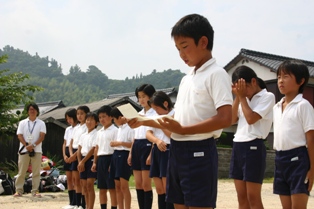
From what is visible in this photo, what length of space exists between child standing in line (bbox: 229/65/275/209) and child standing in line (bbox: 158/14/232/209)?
1.52m

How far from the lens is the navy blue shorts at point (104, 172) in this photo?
7152 mm

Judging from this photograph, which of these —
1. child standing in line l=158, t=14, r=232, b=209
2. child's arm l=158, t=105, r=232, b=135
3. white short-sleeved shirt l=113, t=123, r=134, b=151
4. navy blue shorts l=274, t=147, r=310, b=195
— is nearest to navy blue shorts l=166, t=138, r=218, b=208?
child standing in line l=158, t=14, r=232, b=209

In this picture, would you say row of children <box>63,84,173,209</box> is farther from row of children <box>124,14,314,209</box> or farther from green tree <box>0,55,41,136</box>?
green tree <box>0,55,41,136</box>

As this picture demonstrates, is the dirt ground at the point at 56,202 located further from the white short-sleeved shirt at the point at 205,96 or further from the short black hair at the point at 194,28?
the short black hair at the point at 194,28

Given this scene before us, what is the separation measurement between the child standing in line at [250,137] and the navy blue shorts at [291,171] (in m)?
0.37

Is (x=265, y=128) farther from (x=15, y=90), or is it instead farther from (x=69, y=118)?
(x=15, y=90)

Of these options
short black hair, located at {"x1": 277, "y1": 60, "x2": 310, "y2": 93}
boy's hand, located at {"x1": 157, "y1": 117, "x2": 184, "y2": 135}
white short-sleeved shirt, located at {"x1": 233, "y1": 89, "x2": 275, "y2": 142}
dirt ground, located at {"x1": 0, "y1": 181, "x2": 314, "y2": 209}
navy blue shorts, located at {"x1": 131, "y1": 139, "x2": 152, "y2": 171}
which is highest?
short black hair, located at {"x1": 277, "y1": 60, "x2": 310, "y2": 93}

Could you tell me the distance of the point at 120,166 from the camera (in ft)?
22.5

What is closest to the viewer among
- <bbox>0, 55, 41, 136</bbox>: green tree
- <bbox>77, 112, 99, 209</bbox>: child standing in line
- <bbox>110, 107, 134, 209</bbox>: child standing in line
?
<bbox>110, 107, 134, 209</bbox>: child standing in line

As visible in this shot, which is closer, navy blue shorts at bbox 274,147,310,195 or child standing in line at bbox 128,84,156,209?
navy blue shorts at bbox 274,147,310,195

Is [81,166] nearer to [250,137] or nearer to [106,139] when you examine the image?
[106,139]

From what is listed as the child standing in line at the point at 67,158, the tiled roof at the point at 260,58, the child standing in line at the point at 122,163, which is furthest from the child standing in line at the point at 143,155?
the tiled roof at the point at 260,58

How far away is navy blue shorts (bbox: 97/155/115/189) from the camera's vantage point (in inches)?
282

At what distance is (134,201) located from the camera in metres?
9.50
